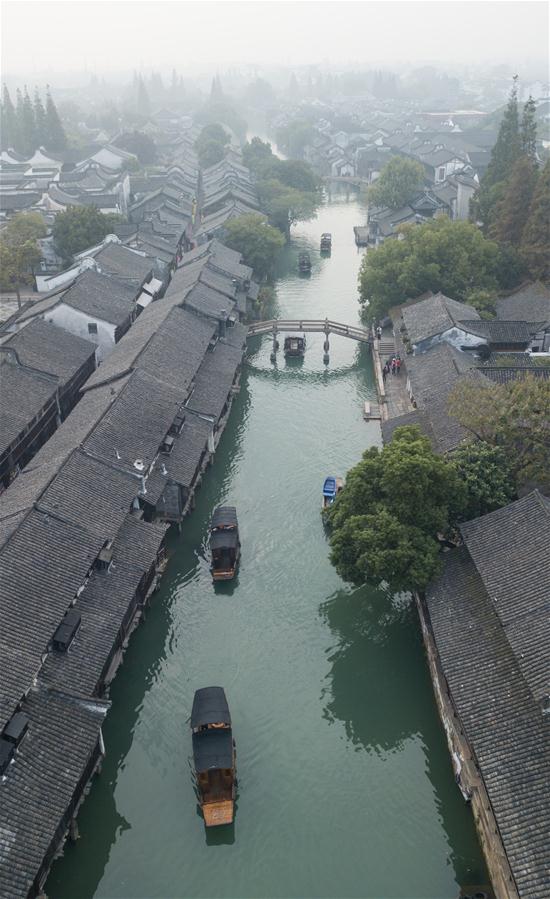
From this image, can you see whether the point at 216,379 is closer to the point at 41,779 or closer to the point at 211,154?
the point at 41,779

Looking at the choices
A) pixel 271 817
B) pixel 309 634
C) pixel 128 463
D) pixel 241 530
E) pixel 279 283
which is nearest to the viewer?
pixel 271 817

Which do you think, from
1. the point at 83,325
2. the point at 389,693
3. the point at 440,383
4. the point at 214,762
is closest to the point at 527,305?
the point at 440,383

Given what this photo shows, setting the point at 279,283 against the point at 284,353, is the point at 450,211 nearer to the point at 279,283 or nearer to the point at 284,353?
the point at 279,283

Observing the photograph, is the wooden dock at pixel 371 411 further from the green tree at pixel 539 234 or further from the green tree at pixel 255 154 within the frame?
the green tree at pixel 255 154

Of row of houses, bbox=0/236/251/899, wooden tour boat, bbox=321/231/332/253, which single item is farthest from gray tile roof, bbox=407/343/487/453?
wooden tour boat, bbox=321/231/332/253

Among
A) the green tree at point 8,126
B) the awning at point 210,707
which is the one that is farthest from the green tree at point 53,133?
the awning at point 210,707

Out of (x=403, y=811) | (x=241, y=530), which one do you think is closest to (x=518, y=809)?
(x=403, y=811)
